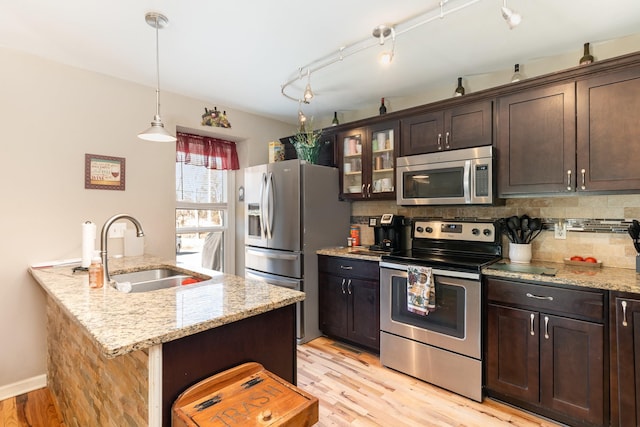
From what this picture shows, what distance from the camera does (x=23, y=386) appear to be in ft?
7.73

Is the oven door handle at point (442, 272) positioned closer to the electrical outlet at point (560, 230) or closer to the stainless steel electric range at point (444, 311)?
the stainless steel electric range at point (444, 311)

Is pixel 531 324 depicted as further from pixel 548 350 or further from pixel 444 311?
pixel 444 311

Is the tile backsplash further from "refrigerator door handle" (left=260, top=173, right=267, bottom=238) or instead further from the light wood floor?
"refrigerator door handle" (left=260, top=173, right=267, bottom=238)

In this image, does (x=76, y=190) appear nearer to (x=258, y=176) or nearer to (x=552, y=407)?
(x=258, y=176)

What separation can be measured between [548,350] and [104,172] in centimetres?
353

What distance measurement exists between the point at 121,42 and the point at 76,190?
1.23 metres

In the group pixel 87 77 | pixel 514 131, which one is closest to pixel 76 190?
pixel 87 77

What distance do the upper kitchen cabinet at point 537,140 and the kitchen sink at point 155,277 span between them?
2247mm

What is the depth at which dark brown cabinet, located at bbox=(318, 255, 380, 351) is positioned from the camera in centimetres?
279

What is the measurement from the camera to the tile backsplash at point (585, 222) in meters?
2.16

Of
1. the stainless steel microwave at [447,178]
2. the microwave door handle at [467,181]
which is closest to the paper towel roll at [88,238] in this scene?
the stainless steel microwave at [447,178]

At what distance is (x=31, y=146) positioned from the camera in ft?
7.78

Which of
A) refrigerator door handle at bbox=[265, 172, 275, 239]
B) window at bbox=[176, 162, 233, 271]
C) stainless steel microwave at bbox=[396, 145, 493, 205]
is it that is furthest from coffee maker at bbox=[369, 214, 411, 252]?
window at bbox=[176, 162, 233, 271]

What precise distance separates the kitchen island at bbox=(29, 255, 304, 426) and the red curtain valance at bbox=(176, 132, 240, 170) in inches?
72.0
